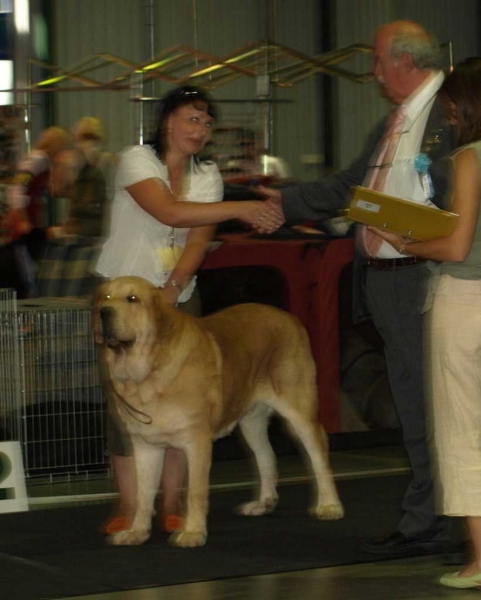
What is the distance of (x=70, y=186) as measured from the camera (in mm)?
Result: 10422

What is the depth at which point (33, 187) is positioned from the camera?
401 inches

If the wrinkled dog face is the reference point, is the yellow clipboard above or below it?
above

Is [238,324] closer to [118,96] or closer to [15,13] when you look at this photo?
[15,13]

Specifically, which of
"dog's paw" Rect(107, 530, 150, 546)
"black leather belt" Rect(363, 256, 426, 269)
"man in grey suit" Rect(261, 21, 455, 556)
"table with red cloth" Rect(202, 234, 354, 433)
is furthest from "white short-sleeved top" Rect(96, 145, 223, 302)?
"table with red cloth" Rect(202, 234, 354, 433)

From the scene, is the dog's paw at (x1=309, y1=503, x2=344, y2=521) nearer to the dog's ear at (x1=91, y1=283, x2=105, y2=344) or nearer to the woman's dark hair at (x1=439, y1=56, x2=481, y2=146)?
the dog's ear at (x1=91, y1=283, x2=105, y2=344)

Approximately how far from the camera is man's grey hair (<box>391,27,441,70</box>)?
4.82 metres

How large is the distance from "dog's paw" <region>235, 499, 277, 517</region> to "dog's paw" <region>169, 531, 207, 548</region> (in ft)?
2.28

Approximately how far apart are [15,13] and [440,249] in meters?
7.63

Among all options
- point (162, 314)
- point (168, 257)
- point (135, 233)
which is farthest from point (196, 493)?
point (135, 233)

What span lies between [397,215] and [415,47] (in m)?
0.77

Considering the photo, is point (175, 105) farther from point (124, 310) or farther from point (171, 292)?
point (124, 310)

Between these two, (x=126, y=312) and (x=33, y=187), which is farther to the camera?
(x=33, y=187)

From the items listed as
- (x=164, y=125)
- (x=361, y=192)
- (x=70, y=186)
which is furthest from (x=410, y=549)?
(x=70, y=186)

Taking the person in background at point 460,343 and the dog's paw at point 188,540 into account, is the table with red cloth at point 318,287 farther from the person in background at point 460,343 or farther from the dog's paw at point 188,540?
the person in background at point 460,343
